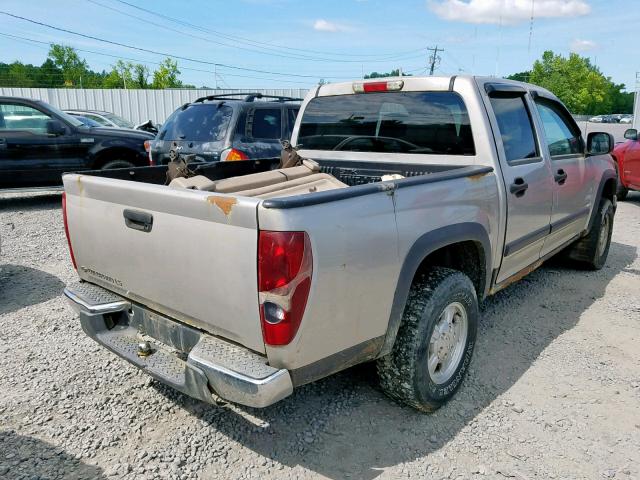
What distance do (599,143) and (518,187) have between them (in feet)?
6.55

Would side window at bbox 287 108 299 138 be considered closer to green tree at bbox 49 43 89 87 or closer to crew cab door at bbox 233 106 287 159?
crew cab door at bbox 233 106 287 159

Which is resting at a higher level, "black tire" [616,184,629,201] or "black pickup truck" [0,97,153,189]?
"black pickup truck" [0,97,153,189]

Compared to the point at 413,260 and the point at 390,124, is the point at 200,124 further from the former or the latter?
the point at 413,260

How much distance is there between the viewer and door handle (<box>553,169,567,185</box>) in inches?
165

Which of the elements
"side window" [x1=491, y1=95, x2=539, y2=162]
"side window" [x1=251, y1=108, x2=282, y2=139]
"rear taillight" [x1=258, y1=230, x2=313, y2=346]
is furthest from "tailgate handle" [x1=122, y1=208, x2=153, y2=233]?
"side window" [x1=251, y1=108, x2=282, y2=139]

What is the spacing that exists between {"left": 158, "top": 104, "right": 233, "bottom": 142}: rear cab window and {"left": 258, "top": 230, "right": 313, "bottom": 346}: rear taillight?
5222 mm

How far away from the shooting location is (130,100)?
23.6 metres

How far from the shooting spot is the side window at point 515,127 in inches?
144

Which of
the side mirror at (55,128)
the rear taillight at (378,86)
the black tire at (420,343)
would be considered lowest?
the black tire at (420,343)

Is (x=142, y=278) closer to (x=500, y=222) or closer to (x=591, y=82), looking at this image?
(x=500, y=222)

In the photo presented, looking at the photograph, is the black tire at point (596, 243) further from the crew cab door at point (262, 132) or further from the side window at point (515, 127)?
the crew cab door at point (262, 132)

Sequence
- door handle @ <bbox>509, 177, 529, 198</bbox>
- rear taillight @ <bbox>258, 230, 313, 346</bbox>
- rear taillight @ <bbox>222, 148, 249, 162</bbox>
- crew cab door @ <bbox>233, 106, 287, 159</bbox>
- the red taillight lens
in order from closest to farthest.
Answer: rear taillight @ <bbox>258, 230, 313, 346</bbox>
door handle @ <bbox>509, 177, 529, 198</bbox>
rear taillight @ <bbox>222, 148, 249, 162</bbox>
crew cab door @ <bbox>233, 106, 287, 159</bbox>
the red taillight lens

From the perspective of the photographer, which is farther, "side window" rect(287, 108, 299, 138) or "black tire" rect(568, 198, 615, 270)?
"side window" rect(287, 108, 299, 138)

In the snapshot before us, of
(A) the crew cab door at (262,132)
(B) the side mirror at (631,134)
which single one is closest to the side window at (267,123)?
(A) the crew cab door at (262,132)
